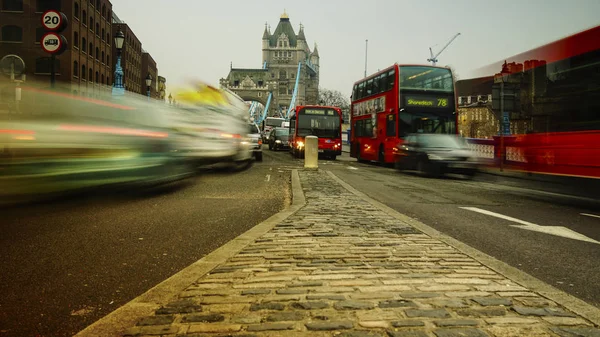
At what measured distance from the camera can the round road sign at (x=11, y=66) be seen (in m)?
12.5

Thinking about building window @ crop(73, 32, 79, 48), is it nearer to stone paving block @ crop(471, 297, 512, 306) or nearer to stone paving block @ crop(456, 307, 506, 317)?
stone paving block @ crop(471, 297, 512, 306)

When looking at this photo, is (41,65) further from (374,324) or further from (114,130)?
(374,324)

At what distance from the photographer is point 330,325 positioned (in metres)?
2.88

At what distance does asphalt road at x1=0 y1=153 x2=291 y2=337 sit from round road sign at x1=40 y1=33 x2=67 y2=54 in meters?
3.76

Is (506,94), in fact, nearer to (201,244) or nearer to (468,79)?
(468,79)

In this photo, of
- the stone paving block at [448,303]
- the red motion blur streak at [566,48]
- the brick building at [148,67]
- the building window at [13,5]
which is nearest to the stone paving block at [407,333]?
the stone paving block at [448,303]

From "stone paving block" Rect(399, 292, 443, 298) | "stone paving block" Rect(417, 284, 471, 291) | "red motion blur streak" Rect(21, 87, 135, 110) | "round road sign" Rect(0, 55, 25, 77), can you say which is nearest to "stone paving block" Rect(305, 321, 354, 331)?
"stone paving block" Rect(399, 292, 443, 298)

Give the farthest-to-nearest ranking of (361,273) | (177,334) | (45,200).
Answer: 1. (45,200)
2. (361,273)
3. (177,334)

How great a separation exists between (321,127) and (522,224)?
73.8ft

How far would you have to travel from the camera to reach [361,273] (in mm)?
4023

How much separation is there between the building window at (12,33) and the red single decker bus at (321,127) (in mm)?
33076

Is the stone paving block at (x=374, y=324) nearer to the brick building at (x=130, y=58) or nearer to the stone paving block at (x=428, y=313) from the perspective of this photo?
the stone paving block at (x=428, y=313)

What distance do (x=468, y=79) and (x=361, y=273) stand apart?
15142 millimetres

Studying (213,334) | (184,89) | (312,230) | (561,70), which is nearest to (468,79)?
(561,70)
